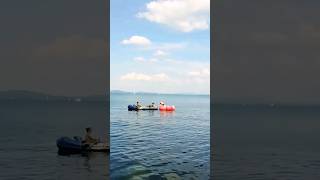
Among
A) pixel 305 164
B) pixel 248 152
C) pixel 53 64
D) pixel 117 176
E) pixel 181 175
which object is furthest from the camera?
pixel 53 64

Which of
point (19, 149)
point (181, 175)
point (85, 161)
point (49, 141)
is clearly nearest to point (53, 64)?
point (49, 141)

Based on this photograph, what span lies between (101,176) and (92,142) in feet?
15.6

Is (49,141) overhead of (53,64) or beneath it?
beneath

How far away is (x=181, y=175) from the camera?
1748 cm

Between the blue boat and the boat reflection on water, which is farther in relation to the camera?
the blue boat

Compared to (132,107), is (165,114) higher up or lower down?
lower down

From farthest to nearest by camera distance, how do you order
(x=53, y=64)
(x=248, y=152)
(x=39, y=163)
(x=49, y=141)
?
(x=53, y=64) < (x=49, y=141) < (x=248, y=152) < (x=39, y=163)

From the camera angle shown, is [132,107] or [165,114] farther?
[132,107]

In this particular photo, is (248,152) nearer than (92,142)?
No

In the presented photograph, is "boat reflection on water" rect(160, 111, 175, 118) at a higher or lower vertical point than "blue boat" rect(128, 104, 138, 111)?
lower

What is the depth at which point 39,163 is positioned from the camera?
22.2m

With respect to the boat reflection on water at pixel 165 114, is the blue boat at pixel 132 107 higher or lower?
higher

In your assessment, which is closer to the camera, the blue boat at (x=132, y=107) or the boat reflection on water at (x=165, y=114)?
the boat reflection on water at (x=165, y=114)

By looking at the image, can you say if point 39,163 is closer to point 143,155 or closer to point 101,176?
point 101,176
